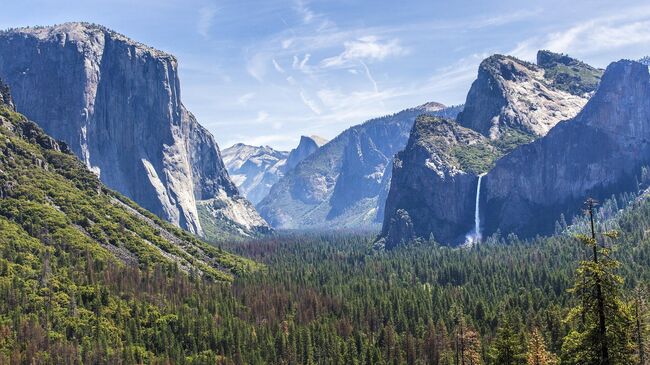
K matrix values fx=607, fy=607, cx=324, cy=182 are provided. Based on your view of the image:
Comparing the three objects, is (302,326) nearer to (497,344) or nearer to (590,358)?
(497,344)

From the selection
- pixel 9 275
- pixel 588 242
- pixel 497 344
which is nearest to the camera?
pixel 588 242

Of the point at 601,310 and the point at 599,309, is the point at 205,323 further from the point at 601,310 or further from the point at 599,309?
the point at 601,310

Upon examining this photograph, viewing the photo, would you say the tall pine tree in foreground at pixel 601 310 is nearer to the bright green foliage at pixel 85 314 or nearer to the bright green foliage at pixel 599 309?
the bright green foliage at pixel 599 309

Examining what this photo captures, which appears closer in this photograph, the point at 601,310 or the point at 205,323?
the point at 601,310

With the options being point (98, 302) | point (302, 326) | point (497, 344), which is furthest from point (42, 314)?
point (497, 344)

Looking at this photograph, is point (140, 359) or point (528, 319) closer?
point (140, 359)

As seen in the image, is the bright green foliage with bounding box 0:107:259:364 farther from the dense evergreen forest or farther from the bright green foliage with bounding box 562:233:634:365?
the bright green foliage with bounding box 562:233:634:365

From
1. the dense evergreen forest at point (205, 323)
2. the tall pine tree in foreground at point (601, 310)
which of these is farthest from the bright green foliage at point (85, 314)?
the tall pine tree in foreground at point (601, 310)

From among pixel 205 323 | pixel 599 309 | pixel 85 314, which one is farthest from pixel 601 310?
pixel 85 314

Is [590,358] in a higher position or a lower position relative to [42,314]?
lower
